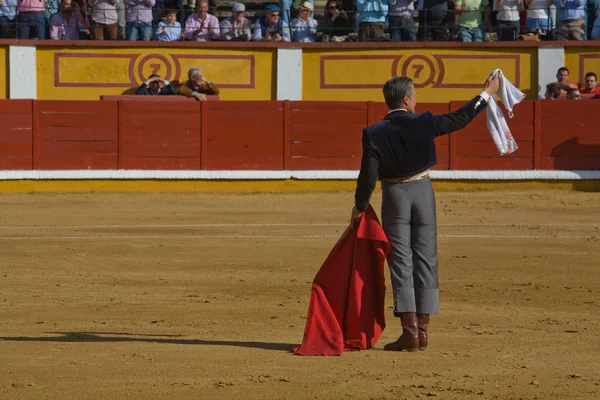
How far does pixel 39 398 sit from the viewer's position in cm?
483

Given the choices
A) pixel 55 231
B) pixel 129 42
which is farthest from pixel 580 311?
pixel 129 42

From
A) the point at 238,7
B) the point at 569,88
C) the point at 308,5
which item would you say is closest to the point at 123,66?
the point at 238,7

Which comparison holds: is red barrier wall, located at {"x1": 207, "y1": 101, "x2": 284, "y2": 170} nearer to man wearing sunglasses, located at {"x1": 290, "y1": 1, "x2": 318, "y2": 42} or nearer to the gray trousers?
man wearing sunglasses, located at {"x1": 290, "y1": 1, "x2": 318, "y2": 42}

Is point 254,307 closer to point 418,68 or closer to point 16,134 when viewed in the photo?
point 16,134

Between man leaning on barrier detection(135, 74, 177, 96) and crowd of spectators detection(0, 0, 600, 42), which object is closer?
man leaning on barrier detection(135, 74, 177, 96)

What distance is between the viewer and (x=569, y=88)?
16.3 metres

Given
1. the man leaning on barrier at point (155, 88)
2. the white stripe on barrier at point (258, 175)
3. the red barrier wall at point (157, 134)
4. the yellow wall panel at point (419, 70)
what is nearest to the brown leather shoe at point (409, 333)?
the white stripe on barrier at point (258, 175)

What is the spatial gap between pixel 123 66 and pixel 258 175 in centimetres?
282

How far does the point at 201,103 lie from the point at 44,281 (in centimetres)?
789

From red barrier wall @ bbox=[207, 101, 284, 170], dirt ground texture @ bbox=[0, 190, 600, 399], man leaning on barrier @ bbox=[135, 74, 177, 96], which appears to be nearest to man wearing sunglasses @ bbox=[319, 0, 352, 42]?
red barrier wall @ bbox=[207, 101, 284, 170]

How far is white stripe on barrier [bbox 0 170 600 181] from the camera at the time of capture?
52.1ft

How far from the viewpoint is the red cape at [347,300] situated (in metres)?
5.74

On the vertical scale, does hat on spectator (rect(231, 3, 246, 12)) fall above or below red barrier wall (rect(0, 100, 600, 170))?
above

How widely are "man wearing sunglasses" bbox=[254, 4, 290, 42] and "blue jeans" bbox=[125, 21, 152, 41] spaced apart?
158 cm
